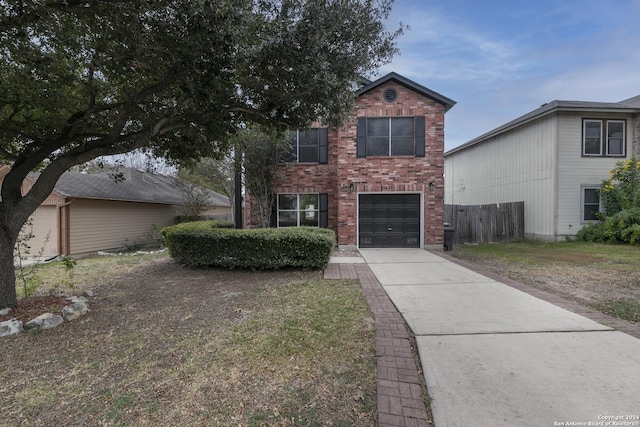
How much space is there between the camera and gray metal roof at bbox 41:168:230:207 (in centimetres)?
1305

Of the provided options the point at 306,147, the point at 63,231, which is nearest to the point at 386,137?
the point at 306,147

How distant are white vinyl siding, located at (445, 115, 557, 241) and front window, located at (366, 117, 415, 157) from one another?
6.63 m

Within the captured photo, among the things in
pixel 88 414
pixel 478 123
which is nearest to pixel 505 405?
pixel 88 414

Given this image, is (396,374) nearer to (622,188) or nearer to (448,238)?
(448,238)

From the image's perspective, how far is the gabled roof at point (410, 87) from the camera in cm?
1048

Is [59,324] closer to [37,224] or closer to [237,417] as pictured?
[237,417]

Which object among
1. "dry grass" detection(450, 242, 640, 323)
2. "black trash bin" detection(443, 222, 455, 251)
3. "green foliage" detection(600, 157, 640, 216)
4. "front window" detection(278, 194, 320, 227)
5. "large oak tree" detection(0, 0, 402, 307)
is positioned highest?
"large oak tree" detection(0, 0, 402, 307)

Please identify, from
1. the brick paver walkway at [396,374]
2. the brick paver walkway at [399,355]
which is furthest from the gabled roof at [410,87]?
the brick paver walkway at [396,374]

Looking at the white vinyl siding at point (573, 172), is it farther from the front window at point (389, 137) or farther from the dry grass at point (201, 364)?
the dry grass at point (201, 364)

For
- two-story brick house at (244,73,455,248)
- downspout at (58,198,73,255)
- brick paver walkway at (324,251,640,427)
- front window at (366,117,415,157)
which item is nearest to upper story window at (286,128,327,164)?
two-story brick house at (244,73,455,248)

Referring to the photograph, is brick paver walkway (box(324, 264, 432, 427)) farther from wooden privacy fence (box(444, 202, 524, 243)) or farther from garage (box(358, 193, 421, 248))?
wooden privacy fence (box(444, 202, 524, 243))

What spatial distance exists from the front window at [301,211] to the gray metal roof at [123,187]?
17.7 ft

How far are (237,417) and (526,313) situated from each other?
4102mm

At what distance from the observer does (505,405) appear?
7.93 feet
